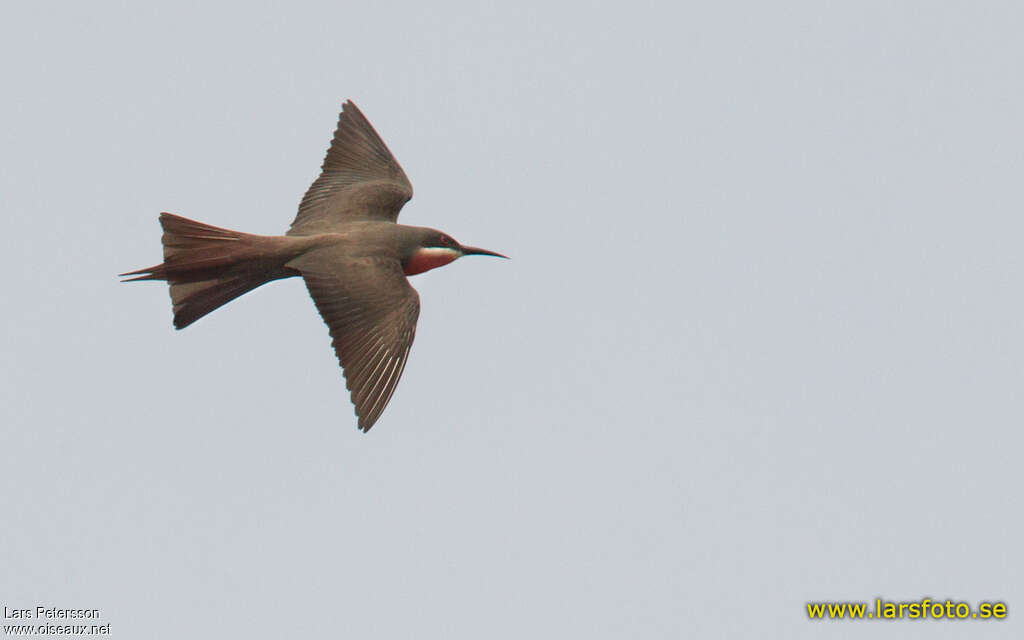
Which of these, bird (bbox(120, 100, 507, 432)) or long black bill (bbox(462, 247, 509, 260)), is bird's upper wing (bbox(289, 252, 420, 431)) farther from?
long black bill (bbox(462, 247, 509, 260))

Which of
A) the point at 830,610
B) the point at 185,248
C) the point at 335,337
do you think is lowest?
the point at 830,610

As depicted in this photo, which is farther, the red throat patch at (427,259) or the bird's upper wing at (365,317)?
the red throat patch at (427,259)

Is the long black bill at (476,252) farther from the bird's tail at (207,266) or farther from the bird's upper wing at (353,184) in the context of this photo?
the bird's tail at (207,266)

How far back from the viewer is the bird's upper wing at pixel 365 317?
11.4 m

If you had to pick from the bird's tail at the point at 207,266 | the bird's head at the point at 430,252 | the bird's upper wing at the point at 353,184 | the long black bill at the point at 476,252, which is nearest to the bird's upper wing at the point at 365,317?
the bird's tail at the point at 207,266

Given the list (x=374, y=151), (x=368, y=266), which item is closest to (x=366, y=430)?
(x=368, y=266)

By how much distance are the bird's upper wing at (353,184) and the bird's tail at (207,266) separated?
3.21 ft

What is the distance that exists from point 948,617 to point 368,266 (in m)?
5.69

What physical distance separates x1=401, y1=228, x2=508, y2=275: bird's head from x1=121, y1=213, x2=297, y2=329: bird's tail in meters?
1.26

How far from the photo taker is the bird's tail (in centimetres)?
1162

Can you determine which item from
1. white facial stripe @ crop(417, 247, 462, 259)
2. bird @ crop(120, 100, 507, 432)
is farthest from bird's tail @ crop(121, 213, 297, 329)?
white facial stripe @ crop(417, 247, 462, 259)

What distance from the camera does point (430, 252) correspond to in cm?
1288

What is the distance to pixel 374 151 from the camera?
1425 cm

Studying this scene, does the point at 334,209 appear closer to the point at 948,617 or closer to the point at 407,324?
the point at 407,324
